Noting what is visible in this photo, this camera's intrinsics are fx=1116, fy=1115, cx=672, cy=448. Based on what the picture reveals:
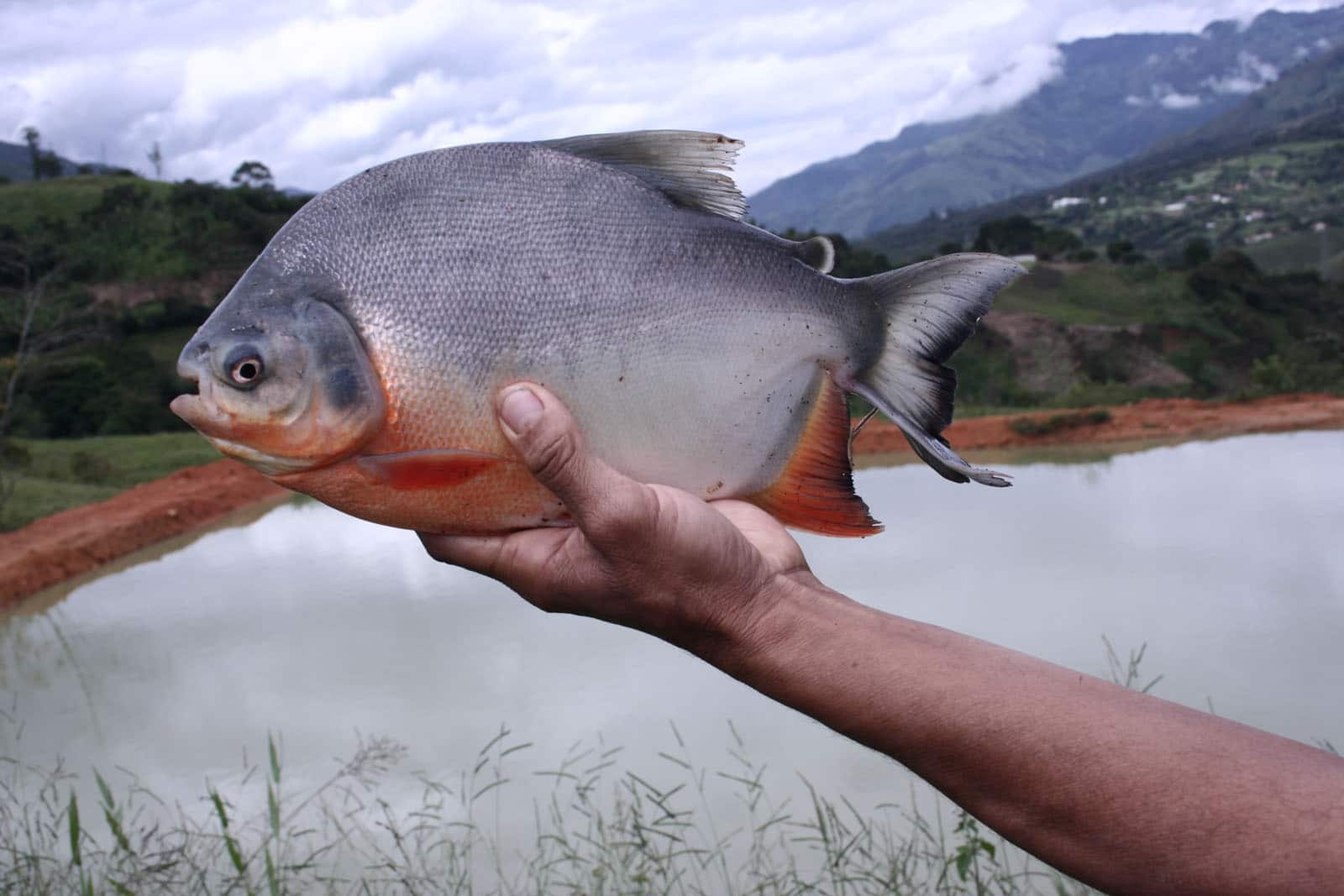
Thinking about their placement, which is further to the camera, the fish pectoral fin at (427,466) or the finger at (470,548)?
the finger at (470,548)

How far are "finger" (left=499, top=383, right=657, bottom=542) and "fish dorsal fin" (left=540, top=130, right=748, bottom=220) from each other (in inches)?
16.1

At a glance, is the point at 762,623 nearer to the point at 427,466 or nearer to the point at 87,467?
the point at 427,466

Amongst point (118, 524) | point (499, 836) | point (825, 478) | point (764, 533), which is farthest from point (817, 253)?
point (118, 524)

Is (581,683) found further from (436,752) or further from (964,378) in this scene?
(964,378)

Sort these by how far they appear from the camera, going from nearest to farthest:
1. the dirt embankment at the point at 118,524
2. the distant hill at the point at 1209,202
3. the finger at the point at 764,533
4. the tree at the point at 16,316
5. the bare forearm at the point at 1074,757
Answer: the bare forearm at the point at 1074,757 → the finger at the point at 764,533 → the dirt embankment at the point at 118,524 → the tree at the point at 16,316 → the distant hill at the point at 1209,202

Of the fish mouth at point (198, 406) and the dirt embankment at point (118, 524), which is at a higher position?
the fish mouth at point (198, 406)

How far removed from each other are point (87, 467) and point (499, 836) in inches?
545

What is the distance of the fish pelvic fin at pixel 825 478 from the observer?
Answer: 6.07 ft

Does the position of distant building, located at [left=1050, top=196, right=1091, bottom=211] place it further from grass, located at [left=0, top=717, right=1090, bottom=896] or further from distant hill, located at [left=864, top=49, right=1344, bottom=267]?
grass, located at [left=0, top=717, right=1090, bottom=896]

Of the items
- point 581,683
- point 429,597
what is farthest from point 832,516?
point 429,597

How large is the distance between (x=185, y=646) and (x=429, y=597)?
196cm

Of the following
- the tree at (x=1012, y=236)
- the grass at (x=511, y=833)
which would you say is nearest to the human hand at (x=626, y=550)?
the grass at (x=511, y=833)

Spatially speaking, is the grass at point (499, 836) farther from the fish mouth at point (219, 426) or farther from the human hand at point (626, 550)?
the fish mouth at point (219, 426)

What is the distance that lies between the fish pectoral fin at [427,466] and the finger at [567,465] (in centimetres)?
7
